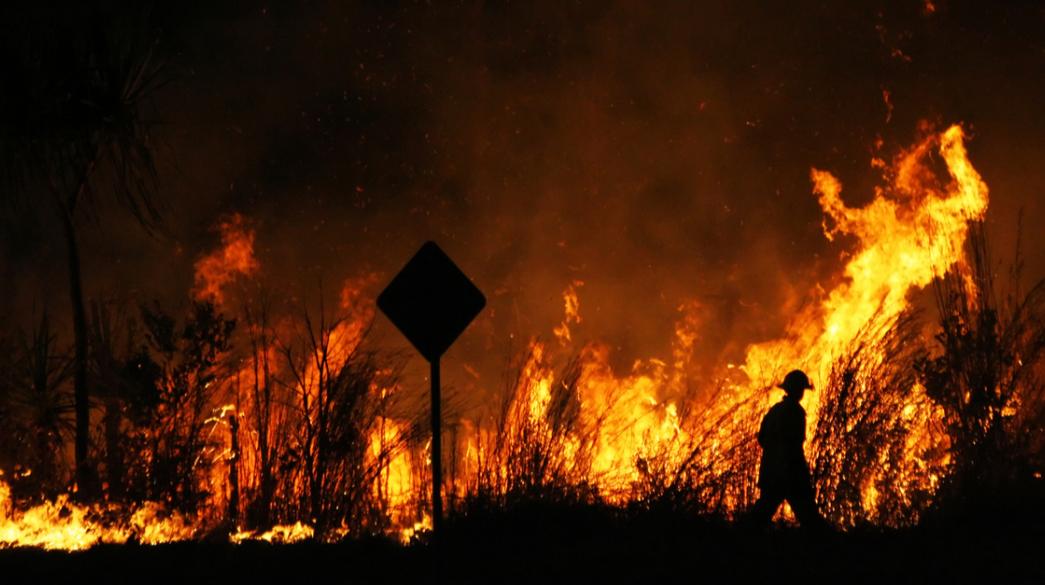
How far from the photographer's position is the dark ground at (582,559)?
9141 mm

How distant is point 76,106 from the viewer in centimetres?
1380

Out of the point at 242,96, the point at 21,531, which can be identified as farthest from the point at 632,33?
the point at 21,531

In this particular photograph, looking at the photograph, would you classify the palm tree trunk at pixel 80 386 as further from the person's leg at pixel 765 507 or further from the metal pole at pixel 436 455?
the person's leg at pixel 765 507

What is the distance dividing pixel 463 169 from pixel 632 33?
4.37 metres

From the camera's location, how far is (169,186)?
76.7ft

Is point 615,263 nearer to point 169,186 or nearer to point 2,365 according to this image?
point 169,186

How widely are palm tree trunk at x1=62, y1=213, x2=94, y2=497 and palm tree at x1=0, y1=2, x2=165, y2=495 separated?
1cm

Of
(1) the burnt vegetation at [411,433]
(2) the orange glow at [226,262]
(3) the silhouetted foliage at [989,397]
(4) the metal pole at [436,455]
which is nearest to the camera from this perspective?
(4) the metal pole at [436,455]

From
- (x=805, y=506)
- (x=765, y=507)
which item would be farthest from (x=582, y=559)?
(x=805, y=506)

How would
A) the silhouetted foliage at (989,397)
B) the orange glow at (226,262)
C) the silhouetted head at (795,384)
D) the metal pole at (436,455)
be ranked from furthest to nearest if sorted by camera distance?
the orange glow at (226,262) → the silhouetted foliage at (989,397) → the silhouetted head at (795,384) → the metal pole at (436,455)

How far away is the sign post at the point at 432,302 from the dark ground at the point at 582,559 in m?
1.30

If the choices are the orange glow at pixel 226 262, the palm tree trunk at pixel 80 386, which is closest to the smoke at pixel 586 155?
the orange glow at pixel 226 262

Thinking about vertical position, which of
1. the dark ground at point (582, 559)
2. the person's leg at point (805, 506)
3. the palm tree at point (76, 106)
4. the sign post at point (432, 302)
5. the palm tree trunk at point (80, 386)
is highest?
the palm tree at point (76, 106)

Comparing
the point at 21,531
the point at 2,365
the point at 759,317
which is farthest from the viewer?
the point at 759,317
